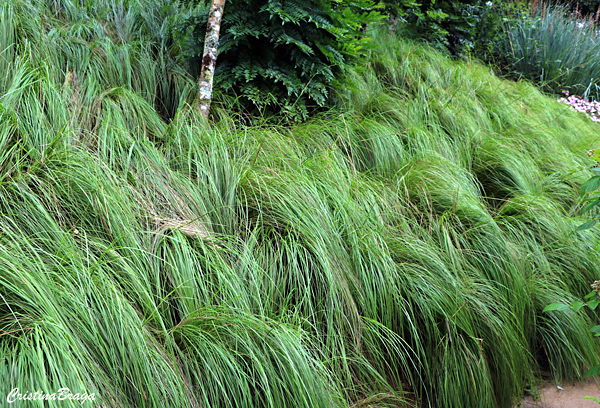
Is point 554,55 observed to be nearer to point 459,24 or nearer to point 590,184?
point 459,24

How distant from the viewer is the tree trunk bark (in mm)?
3158

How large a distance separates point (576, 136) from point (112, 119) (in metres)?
4.53

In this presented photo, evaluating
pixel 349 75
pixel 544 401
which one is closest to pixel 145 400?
pixel 544 401

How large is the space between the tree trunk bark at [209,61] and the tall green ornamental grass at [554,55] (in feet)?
16.2

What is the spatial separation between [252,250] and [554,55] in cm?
630

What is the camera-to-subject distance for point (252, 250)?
2271 mm

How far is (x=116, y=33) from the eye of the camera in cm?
380

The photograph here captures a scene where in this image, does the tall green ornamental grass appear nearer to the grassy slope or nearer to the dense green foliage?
the dense green foliage

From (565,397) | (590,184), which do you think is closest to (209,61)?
(590,184)

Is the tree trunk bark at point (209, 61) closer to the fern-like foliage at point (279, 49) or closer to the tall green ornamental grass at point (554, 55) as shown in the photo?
the fern-like foliage at point (279, 49)

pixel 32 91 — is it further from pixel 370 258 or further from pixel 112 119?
pixel 370 258

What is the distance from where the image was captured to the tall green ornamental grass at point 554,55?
653 centimetres

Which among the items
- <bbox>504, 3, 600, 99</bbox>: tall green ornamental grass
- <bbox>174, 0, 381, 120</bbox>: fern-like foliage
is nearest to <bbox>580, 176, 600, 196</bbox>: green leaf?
<bbox>174, 0, 381, 120</bbox>: fern-like foliage

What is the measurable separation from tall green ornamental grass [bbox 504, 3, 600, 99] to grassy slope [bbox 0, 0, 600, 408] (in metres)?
3.60
